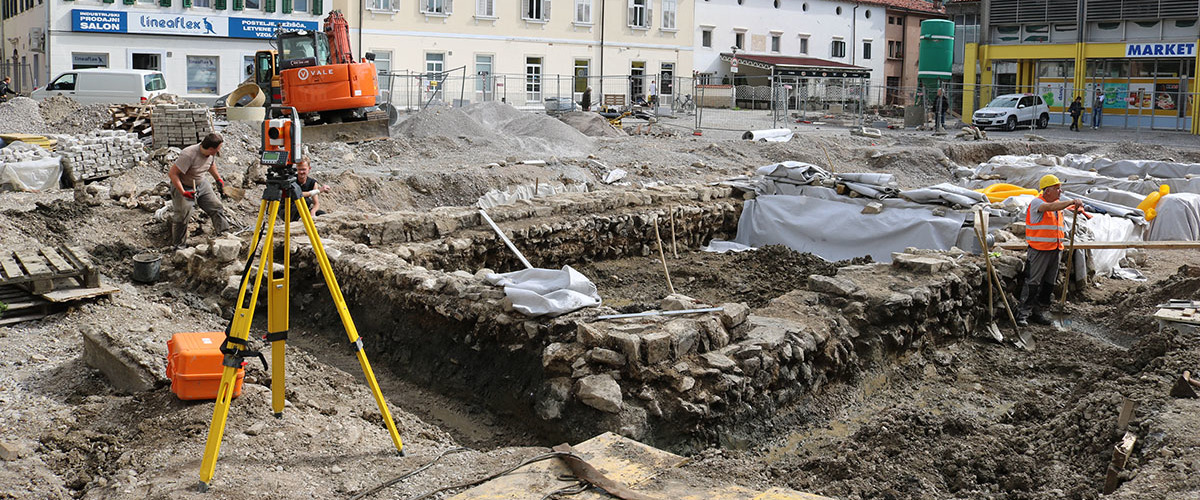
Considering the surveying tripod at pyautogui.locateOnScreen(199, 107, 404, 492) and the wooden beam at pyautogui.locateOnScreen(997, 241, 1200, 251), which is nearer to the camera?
the surveying tripod at pyautogui.locateOnScreen(199, 107, 404, 492)

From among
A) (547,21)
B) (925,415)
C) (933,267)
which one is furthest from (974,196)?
(547,21)

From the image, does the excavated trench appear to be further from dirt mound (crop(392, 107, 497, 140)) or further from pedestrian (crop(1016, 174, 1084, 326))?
dirt mound (crop(392, 107, 497, 140))

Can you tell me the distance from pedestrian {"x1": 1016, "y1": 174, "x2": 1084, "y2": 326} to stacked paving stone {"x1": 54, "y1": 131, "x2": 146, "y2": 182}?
516 inches

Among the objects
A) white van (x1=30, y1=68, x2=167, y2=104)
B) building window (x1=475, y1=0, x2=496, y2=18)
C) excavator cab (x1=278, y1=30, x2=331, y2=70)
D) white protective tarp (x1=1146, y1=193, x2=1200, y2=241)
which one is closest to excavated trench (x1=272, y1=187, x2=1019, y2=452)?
white protective tarp (x1=1146, y1=193, x2=1200, y2=241)

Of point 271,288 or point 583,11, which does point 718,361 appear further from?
point 583,11

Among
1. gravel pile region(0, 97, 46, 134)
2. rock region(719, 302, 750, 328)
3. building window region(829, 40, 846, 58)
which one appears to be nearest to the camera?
rock region(719, 302, 750, 328)

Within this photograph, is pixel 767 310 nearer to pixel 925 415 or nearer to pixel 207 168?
pixel 925 415

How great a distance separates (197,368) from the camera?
19.2 feet

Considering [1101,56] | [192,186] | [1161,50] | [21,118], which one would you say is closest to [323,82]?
[21,118]

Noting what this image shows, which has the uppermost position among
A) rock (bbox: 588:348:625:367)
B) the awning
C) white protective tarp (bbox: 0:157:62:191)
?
the awning

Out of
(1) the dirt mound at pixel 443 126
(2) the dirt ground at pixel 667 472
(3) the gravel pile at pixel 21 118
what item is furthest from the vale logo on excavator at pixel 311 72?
(2) the dirt ground at pixel 667 472

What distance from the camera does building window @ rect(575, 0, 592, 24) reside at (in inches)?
1497

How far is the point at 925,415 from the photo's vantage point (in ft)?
22.3

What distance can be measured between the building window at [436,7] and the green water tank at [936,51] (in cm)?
1650
